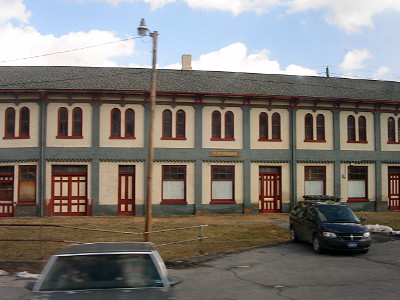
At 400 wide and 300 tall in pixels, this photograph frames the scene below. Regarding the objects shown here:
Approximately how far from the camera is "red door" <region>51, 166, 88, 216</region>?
22453mm

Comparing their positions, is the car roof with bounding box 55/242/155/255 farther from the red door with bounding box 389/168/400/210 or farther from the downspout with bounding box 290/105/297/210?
the red door with bounding box 389/168/400/210

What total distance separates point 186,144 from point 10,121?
10.6 metres

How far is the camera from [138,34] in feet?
40.4

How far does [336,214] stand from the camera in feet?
43.2

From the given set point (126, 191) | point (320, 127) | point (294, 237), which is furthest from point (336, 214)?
point (126, 191)

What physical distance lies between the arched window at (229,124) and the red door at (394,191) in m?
11.7

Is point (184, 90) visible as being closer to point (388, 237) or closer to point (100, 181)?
point (100, 181)

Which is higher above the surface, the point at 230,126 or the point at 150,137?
the point at 230,126

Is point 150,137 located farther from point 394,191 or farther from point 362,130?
point 394,191

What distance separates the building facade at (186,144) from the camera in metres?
22.5

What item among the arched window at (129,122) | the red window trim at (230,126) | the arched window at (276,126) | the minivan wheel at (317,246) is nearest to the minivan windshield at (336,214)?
the minivan wheel at (317,246)

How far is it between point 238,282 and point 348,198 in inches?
717

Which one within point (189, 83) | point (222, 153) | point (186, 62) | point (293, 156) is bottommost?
point (293, 156)

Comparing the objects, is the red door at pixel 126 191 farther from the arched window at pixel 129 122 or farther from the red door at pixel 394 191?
the red door at pixel 394 191
